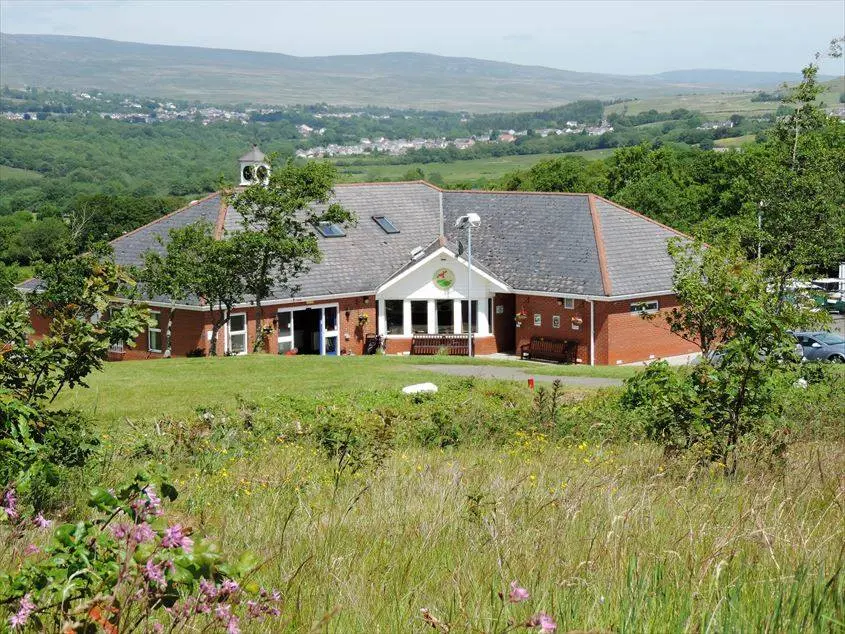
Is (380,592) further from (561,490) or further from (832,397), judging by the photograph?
(832,397)

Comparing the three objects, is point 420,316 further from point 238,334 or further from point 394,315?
point 238,334

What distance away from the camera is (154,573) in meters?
4.03

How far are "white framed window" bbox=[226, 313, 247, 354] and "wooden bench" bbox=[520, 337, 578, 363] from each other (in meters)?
9.48

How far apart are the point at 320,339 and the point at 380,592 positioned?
114 feet

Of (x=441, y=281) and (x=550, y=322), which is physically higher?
(x=441, y=281)

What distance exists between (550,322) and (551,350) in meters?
1.30

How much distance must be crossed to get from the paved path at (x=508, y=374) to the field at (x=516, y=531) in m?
13.5

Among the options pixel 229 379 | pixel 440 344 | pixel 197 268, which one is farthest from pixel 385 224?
pixel 229 379

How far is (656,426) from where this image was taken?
12711 mm

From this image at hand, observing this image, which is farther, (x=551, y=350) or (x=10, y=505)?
(x=551, y=350)

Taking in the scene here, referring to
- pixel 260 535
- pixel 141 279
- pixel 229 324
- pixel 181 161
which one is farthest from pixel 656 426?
pixel 181 161

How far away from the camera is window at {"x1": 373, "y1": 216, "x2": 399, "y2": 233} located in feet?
144

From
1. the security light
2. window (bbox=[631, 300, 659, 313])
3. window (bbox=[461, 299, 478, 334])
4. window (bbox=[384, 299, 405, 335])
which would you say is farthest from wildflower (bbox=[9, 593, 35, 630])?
window (bbox=[384, 299, 405, 335])

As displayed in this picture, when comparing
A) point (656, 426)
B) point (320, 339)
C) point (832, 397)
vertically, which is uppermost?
point (656, 426)
